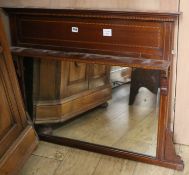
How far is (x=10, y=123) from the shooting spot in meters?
1.24

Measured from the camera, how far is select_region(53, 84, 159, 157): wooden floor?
1.68 m

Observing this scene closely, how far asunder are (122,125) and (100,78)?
12.4 inches

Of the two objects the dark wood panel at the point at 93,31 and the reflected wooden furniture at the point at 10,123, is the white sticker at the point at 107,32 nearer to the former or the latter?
the dark wood panel at the point at 93,31

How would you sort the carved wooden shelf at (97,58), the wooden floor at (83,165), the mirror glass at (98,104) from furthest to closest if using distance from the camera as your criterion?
the mirror glass at (98,104)
the wooden floor at (83,165)
the carved wooden shelf at (97,58)

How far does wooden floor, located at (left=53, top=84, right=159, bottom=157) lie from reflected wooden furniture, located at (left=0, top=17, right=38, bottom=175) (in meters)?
0.57

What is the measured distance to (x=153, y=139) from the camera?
1.70m

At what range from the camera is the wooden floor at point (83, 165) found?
1567mm

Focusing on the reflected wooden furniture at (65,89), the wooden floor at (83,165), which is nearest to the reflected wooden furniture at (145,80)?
the reflected wooden furniture at (65,89)

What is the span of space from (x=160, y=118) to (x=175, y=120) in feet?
0.80

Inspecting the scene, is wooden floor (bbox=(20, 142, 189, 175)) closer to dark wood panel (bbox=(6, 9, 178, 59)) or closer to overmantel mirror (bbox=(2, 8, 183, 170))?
Answer: overmantel mirror (bbox=(2, 8, 183, 170))

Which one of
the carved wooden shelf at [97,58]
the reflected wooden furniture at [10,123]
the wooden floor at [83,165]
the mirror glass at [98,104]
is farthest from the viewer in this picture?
the mirror glass at [98,104]

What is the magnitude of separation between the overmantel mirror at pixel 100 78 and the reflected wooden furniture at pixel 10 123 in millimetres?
381

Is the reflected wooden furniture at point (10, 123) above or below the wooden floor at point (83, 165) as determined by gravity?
above

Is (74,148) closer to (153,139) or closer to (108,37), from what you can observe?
(153,139)
